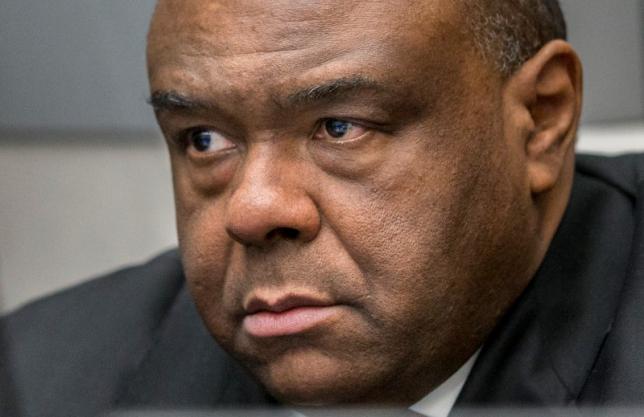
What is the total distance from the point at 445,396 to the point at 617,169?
467mm

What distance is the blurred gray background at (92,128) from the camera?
1919 mm

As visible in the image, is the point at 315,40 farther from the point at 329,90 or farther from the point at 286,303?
the point at 286,303

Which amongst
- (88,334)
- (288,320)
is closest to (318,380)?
(288,320)

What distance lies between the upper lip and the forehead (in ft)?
0.87

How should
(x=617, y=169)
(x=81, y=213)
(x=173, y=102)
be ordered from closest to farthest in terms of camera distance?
(x=173, y=102) → (x=617, y=169) → (x=81, y=213)

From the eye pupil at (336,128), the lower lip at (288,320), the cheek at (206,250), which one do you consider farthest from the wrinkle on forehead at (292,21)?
the lower lip at (288,320)

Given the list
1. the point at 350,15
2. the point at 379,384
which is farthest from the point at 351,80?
the point at 379,384

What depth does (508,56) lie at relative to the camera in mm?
1720

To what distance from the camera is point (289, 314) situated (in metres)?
1.61

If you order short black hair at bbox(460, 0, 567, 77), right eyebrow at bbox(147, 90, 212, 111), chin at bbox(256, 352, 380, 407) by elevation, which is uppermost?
short black hair at bbox(460, 0, 567, 77)

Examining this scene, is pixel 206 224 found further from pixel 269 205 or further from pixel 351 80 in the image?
pixel 351 80

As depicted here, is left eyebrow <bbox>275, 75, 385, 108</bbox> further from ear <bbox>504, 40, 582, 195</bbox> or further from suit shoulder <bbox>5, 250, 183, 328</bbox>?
suit shoulder <bbox>5, 250, 183, 328</bbox>

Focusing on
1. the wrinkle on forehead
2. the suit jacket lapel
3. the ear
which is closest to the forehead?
the wrinkle on forehead

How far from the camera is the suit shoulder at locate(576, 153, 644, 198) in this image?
1.92 meters
